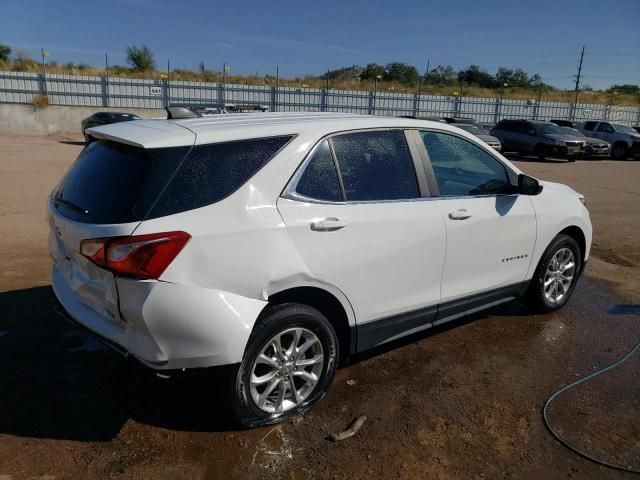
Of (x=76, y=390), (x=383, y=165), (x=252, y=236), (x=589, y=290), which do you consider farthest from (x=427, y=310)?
(x=589, y=290)

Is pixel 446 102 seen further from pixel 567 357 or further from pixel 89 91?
pixel 567 357

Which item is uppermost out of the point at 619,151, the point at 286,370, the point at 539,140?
the point at 539,140

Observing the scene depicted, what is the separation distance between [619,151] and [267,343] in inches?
1098

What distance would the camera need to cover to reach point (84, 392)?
343 centimetres

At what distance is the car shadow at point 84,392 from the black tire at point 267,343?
0.35 feet

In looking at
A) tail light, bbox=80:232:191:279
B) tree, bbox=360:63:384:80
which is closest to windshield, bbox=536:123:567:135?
tail light, bbox=80:232:191:279

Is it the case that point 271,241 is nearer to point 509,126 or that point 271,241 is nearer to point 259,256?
point 259,256

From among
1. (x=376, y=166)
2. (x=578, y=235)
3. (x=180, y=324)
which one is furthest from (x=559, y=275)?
(x=180, y=324)

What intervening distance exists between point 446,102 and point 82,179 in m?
35.0

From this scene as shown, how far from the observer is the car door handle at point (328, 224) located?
10.1 ft

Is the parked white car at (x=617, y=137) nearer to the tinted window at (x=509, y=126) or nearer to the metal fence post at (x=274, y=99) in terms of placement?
the tinted window at (x=509, y=126)

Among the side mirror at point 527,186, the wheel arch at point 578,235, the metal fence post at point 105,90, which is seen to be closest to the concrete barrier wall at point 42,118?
the metal fence post at point 105,90

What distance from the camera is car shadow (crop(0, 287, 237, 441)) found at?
3012 millimetres

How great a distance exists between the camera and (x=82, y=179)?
3.19m
